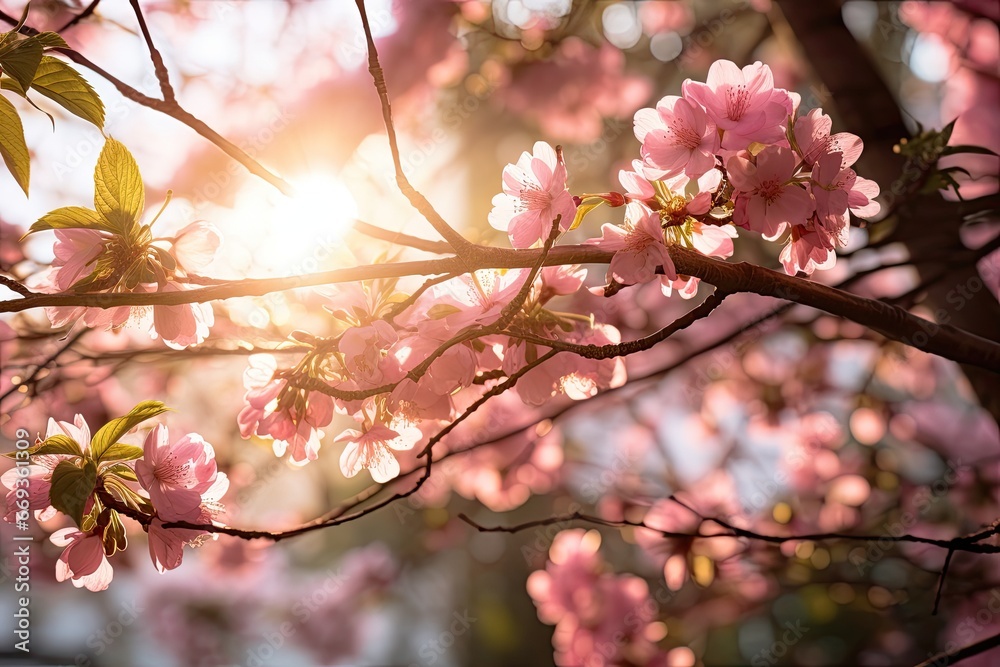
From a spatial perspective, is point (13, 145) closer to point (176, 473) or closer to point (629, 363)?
point (176, 473)

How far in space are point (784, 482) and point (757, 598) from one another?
1.37 ft

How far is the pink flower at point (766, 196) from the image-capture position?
1.61 ft

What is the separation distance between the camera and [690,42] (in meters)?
1.64

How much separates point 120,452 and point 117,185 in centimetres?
20

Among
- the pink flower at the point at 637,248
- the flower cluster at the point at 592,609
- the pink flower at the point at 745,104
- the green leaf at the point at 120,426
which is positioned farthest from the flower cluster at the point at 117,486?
the flower cluster at the point at 592,609

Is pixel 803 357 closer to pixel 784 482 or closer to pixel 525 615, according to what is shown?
pixel 784 482

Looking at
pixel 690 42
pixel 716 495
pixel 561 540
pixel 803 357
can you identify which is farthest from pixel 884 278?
pixel 561 540

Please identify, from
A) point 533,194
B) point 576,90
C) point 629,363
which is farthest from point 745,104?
point 629,363

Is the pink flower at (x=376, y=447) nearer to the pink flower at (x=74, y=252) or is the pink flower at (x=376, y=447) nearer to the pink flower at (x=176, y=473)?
the pink flower at (x=176, y=473)

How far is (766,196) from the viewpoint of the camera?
51 centimetres

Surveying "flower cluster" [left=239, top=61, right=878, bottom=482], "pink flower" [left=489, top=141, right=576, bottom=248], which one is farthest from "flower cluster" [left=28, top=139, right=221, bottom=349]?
"pink flower" [left=489, top=141, right=576, bottom=248]

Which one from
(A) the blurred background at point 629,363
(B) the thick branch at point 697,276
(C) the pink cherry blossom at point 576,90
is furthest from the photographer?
(C) the pink cherry blossom at point 576,90

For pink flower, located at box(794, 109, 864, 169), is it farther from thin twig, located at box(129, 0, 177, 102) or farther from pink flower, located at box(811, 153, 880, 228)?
thin twig, located at box(129, 0, 177, 102)

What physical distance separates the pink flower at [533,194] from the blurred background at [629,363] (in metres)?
0.12
